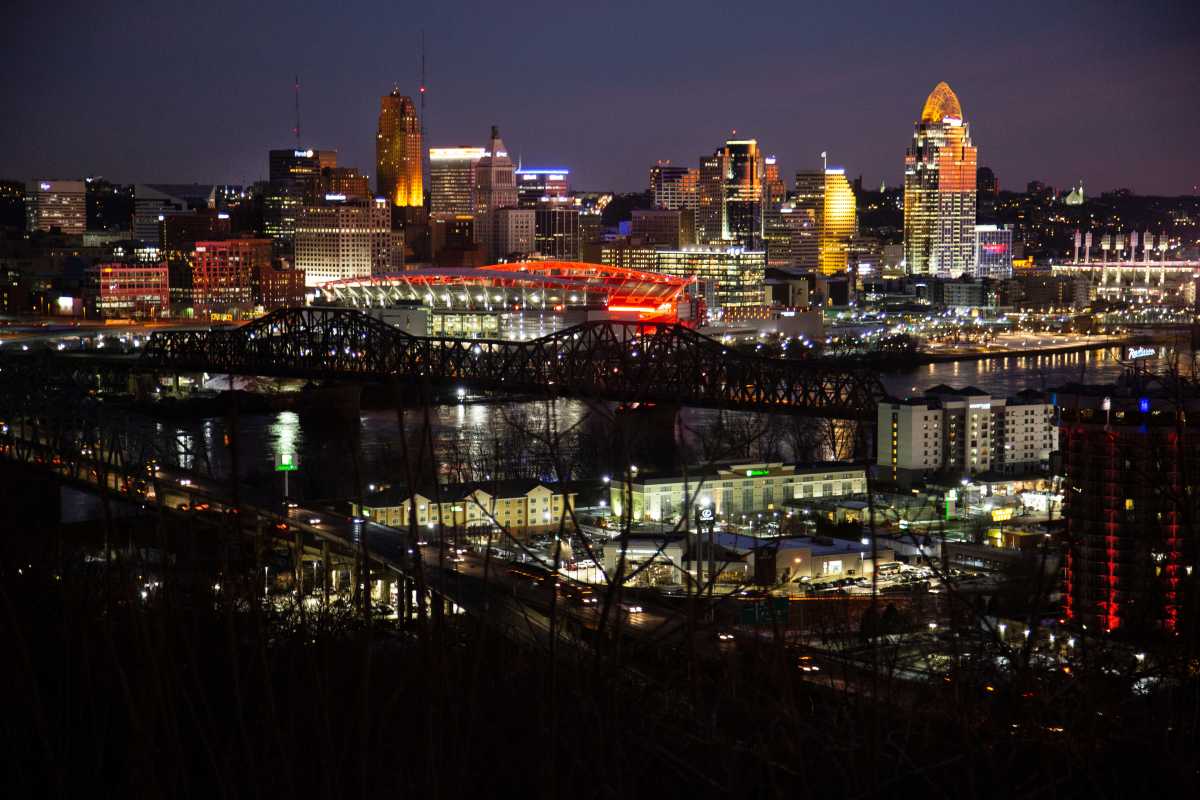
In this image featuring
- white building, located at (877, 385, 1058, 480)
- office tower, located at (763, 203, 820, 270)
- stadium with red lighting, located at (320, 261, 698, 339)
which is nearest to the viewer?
white building, located at (877, 385, 1058, 480)

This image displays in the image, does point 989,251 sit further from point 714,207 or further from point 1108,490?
point 1108,490

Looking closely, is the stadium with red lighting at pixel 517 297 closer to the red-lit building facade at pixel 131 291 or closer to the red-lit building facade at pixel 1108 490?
the red-lit building facade at pixel 131 291

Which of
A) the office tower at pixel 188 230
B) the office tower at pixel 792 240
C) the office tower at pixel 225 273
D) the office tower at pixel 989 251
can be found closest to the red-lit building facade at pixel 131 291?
the office tower at pixel 225 273

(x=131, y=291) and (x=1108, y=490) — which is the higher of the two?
(x=131, y=291)

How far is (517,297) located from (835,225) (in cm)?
2580

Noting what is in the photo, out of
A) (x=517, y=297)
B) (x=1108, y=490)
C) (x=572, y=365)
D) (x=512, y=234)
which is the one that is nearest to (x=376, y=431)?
(x=572, y=365)

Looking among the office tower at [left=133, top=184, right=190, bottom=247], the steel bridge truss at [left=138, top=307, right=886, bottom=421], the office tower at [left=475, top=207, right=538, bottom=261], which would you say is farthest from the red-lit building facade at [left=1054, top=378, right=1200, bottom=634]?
the office tower at [left=133, top=184, right=190, bottom=247]

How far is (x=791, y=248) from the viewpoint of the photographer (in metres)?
47.6

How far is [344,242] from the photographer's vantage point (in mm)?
37094

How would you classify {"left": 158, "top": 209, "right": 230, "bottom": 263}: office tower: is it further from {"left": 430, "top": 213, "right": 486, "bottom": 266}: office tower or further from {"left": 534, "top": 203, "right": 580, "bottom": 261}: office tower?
{"left": 534, "top": 203, "right": 580, "bottom": 261}: office tower

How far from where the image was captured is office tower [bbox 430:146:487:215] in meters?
47.6

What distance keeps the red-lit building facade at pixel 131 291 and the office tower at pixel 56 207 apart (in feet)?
52.0

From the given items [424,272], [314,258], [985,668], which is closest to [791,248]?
[314,258]

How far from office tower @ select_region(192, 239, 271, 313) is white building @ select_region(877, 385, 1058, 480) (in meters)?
23.2
